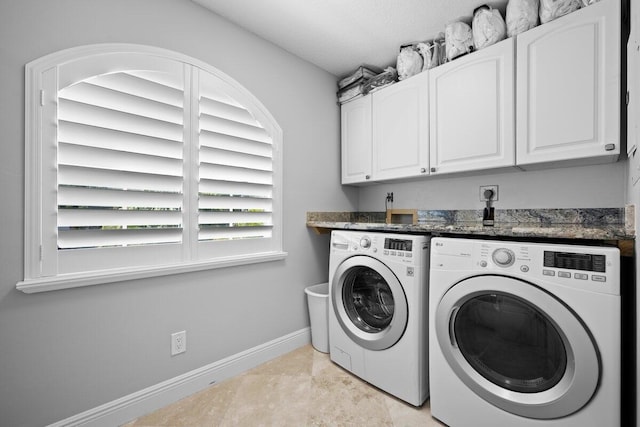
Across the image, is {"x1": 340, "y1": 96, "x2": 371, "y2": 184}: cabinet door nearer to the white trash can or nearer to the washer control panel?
the washer control panel

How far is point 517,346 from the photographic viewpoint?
1.24m

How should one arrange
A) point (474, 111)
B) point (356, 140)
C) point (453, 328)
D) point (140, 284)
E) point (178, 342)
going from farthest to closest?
point (356, 140) < point (474, 111) < point (178, 342) < point (140, 284) < point (453, 328)

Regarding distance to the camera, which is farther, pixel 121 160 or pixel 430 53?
pixel 430 53

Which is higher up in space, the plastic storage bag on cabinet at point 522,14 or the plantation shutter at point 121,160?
the plastic storage bag on cabinet at point 522,14

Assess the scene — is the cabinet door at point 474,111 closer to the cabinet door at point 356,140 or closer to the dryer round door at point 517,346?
the cabinet door at point 356,140

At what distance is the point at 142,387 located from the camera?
1.49m

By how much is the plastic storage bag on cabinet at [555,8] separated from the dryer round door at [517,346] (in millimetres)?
1431

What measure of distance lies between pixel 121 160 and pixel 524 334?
2.10 metres

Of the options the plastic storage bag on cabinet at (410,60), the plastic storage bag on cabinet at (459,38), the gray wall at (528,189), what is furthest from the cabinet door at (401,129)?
the gray wall at (528,189)

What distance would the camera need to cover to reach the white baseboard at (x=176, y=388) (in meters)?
1.35

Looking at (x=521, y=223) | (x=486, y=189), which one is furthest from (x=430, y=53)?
(x=521, y=223)

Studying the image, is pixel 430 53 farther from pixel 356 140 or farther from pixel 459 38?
pixel 356 140

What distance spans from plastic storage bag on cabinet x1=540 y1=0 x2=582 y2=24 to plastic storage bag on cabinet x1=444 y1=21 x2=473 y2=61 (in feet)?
1.21

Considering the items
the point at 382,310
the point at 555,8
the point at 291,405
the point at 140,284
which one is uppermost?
the point at 555,8
